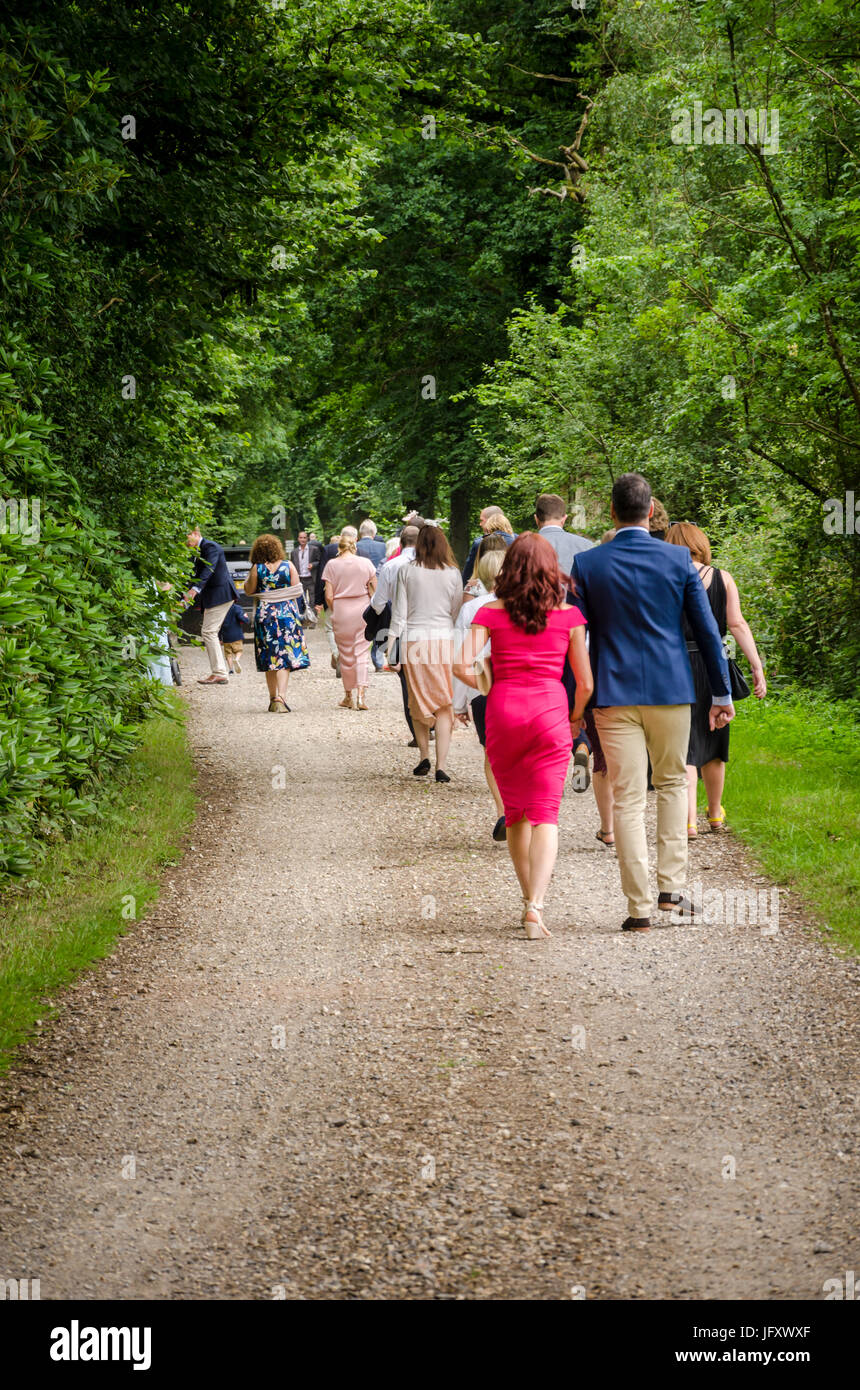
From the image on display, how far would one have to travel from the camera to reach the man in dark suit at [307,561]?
107 feet

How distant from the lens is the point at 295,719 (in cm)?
1650

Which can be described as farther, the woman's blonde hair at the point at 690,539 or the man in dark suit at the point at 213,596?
the man in dark suit at the point at 213,596

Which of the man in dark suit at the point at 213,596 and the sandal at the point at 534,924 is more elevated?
the man in dark suit at the point at 213,596

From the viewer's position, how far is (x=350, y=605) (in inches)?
680

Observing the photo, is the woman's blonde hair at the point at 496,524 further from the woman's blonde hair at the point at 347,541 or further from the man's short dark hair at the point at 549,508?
the woman's blonde hair at the point at 347,541

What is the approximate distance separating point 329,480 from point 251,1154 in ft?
157

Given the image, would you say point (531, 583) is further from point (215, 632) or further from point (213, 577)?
point (215, 632)

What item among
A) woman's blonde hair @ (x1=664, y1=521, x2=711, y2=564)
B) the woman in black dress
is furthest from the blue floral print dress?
woman's blonde hair @ (x1=664, y1=521, x2=711, y2=564)

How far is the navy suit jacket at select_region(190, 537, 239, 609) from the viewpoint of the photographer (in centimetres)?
1978

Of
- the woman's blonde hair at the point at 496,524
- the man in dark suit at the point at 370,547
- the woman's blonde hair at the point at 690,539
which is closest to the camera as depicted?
the woman's blonde hair at the point at 690,539

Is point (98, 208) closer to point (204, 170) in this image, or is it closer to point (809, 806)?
point (204, 170)

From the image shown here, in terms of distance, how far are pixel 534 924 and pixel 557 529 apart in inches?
169

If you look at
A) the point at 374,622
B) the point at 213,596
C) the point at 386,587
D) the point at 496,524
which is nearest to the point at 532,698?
the point at 496,524

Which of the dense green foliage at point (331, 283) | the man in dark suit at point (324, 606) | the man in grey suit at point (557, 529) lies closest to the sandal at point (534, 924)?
the dense green foliage at point (331, 283)
